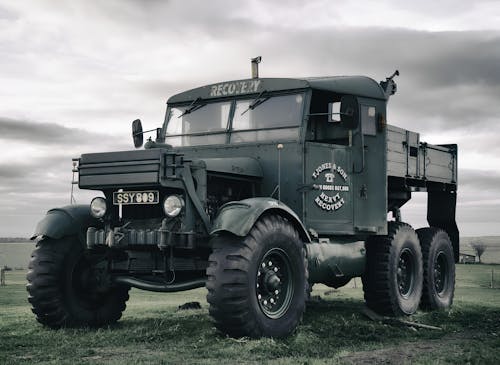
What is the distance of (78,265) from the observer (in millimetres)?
10133

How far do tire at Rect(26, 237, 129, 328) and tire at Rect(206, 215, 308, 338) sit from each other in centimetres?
234

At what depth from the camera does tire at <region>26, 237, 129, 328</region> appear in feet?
32.0

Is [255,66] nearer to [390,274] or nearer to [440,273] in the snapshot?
[390,274]

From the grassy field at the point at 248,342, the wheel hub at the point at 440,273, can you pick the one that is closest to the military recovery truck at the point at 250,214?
the grassy field at the point at 248,342

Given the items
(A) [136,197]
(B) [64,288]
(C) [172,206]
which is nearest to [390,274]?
(C) [172,206]

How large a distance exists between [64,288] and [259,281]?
279 centimetres

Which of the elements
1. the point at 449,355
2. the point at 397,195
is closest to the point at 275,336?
the point at 449,355

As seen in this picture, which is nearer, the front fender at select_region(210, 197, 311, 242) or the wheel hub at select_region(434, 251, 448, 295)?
the front fender at select_region(210, 197, 311, 242)

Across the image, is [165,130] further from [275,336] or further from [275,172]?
[275,336]

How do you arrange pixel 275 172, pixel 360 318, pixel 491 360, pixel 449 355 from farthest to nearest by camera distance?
1. pixel 360 318
2. pixel 275 172
3. pixel 449 355
4. pixel 491 360

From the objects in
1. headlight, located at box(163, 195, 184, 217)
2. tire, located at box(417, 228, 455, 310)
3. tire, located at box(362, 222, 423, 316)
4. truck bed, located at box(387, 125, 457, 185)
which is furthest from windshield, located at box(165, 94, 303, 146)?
tire, located at box(417, 228, 455, 310)

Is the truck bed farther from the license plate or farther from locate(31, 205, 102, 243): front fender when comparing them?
locate(31, 205, 102, 243): front fender

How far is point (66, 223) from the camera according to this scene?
9953 mm

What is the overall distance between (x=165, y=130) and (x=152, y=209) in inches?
101
